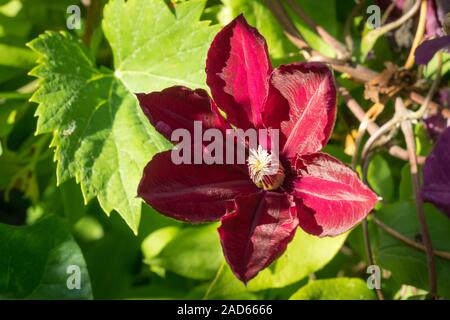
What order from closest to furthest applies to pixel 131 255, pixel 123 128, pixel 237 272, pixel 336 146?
1. pixel 237 272
2. pixel 123 128
3. pixel 336 146
4. pixel 131 255

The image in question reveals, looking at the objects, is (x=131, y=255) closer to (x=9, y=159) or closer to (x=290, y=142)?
(x=9, y=159)

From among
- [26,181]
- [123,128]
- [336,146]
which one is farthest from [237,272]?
[26,181]

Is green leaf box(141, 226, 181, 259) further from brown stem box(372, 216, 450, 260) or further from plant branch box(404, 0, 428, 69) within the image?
plant branch box(404, 0, 428, 69)

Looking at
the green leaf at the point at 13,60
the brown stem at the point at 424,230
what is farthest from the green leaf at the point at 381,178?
the green leaf at the point at 13,60

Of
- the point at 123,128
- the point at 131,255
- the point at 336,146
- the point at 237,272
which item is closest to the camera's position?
the point at 237,272

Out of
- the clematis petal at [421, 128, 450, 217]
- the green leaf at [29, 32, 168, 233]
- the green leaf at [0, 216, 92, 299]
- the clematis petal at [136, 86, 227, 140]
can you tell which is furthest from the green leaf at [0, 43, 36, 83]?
the clematis petal at [421, 128, 450, 217]
